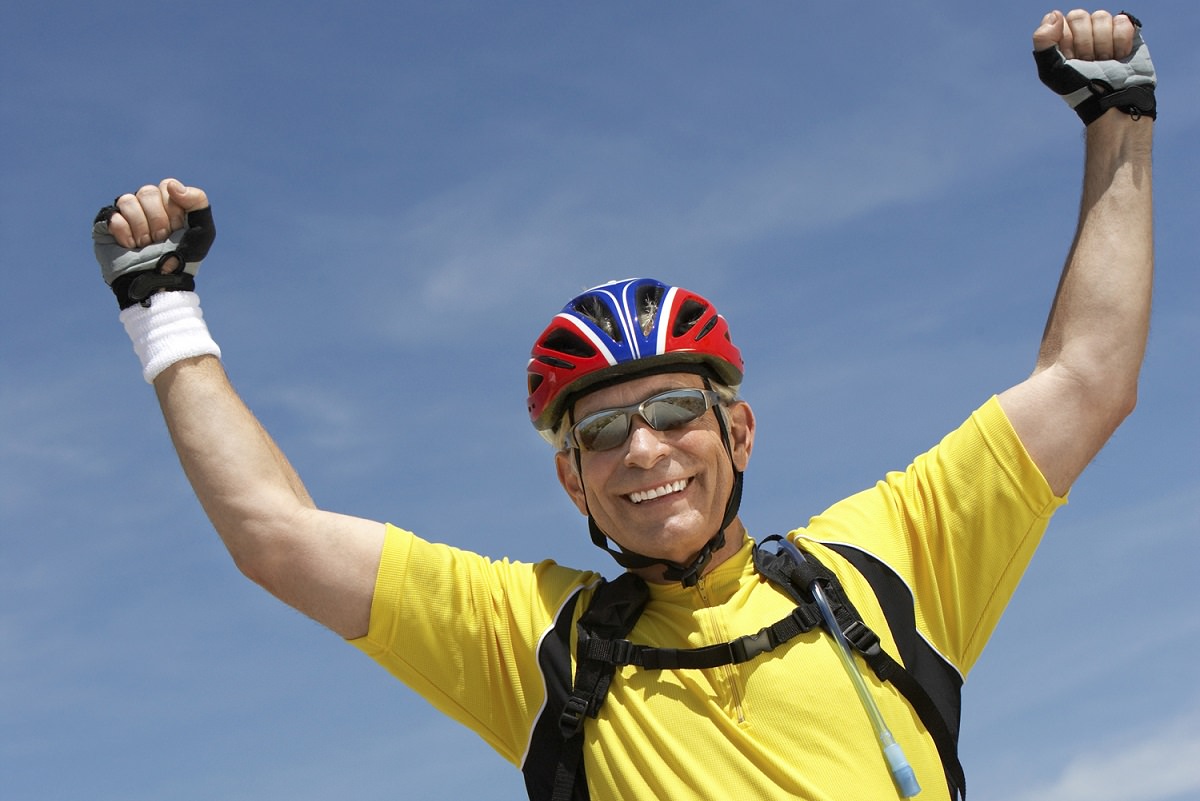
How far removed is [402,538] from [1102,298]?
10.6 feet

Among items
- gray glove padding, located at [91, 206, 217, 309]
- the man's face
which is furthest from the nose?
gray glove padding, located at [91, 206, 217, 309]

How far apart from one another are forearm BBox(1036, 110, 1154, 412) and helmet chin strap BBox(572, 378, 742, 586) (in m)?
1.44

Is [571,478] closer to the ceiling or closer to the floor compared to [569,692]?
closer to the ceiling

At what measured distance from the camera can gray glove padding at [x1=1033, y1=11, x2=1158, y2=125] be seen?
5664 millimetres

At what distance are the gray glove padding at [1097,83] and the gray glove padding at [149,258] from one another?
399cm

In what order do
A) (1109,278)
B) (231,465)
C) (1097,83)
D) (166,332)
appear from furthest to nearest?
(1097,83) → (166,332) → (1109,278) → (231,465)

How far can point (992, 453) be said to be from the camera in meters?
5.15

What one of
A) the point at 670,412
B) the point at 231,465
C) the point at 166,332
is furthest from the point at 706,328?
the point at 166,332

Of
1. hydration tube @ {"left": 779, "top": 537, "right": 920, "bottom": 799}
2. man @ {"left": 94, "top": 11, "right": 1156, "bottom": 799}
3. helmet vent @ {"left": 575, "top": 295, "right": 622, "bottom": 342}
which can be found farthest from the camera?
helmet vent @ {"left": 575, "top": 295, "right": 622, "bottom": 342}

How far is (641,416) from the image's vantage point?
5.38 m

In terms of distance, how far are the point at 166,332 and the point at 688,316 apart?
2411 millimetres

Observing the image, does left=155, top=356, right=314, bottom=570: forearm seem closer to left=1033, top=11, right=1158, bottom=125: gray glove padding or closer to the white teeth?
the white teeth

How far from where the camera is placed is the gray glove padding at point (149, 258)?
18.1ft

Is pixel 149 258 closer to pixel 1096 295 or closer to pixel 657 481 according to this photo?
pixel 657 481
